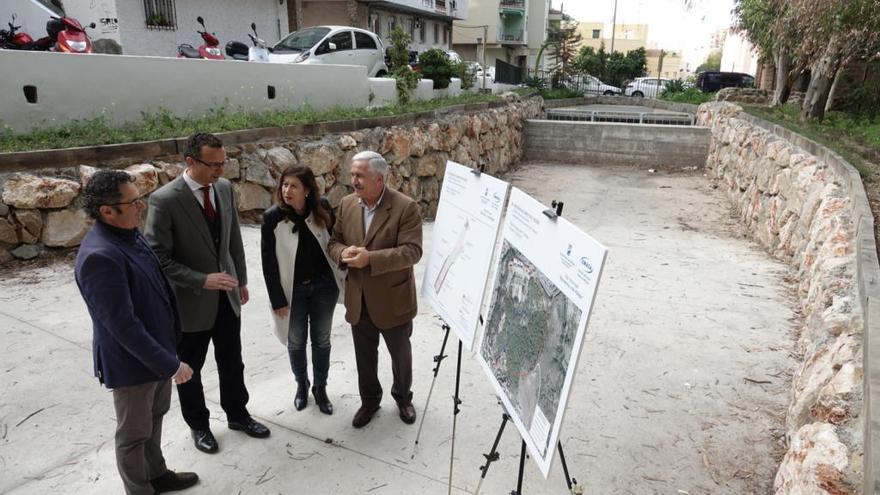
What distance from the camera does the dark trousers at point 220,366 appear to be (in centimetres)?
293

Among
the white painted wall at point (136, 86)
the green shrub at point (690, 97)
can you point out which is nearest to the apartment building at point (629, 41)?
the green shrub at point (690, 97)

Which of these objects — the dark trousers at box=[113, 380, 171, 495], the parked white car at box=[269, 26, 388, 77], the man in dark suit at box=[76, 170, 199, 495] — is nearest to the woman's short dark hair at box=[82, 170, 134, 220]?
the man in dark suit at box=[76, 170, 199, 495]

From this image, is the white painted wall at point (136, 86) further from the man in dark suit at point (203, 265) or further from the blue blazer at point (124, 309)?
the blue blazer at point (124, 309)

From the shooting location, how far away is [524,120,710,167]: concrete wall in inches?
573

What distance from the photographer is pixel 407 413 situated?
3354 millimetres

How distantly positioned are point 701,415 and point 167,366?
3.17 metres

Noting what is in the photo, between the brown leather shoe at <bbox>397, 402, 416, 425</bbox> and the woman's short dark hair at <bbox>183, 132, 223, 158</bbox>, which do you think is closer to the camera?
the woman's short dark hair at <bbox>183, 132, 223, 158</bbox>

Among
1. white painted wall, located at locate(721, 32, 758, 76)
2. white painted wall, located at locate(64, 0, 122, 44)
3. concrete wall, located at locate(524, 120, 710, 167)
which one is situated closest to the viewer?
white painted wall, located at locate(64, 0, 122, 44)

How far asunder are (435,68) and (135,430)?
1306cm

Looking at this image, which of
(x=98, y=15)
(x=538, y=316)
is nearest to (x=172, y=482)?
(x=538, y=316)

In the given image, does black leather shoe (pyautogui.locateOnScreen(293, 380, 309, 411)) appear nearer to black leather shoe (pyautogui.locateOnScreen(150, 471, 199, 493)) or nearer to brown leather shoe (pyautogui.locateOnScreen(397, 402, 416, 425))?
brown leather shoe (pyautogui.locateOnScreen(397, 402, 416, 425))

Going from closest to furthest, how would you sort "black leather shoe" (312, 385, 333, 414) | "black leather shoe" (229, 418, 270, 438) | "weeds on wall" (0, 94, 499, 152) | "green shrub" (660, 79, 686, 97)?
1. "black leather shoe" (229, 418, 270, 438)
2. "black leather shoe" (312, 385, 333, 414)
3. "weeds on wall" (0, 94, 499, 152)
4. "green shrub" (660, 79, 686, 97)

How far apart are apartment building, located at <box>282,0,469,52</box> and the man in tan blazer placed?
16123mm

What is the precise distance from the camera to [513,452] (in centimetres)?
313
